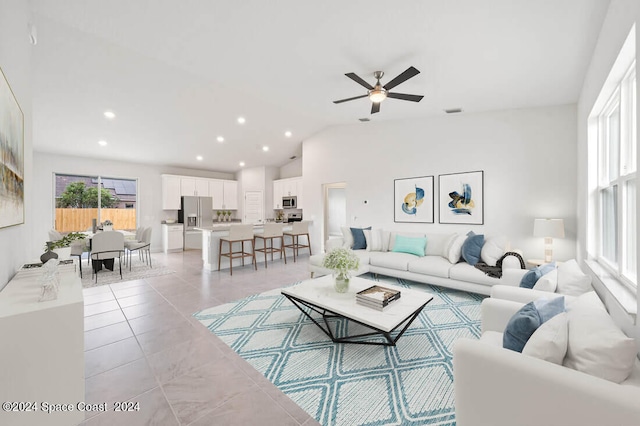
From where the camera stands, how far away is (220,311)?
309 centimetres

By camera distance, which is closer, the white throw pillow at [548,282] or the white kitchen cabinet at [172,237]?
the white throw pillow at [548,282]

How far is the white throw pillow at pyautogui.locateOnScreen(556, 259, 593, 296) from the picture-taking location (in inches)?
76.5

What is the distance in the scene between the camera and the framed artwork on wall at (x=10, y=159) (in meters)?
1.50

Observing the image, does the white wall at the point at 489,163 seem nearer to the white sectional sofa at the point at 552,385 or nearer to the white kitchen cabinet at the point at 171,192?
the white sectional sofa at the point at 552,385

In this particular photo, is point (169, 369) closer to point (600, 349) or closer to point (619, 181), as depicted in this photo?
point (600, 349)

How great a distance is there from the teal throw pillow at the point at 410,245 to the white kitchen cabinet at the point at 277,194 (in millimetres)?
4746

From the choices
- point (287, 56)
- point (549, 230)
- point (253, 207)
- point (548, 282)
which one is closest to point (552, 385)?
point (548, 282)

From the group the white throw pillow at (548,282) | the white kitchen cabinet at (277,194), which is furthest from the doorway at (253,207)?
the white throw pillow at (548,282)

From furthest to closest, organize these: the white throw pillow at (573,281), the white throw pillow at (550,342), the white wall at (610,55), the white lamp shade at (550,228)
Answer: the white lamp shade at (550,228), the white throw pillow at (573,281), the white wall at (610,55), the white throw pillow at (550,342)

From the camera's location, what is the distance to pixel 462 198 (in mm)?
4492

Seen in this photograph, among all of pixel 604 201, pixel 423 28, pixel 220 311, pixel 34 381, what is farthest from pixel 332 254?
pixel 604 201

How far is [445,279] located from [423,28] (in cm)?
306

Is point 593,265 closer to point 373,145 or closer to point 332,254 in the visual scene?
point 332,254

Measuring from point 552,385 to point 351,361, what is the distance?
1.36 metres
